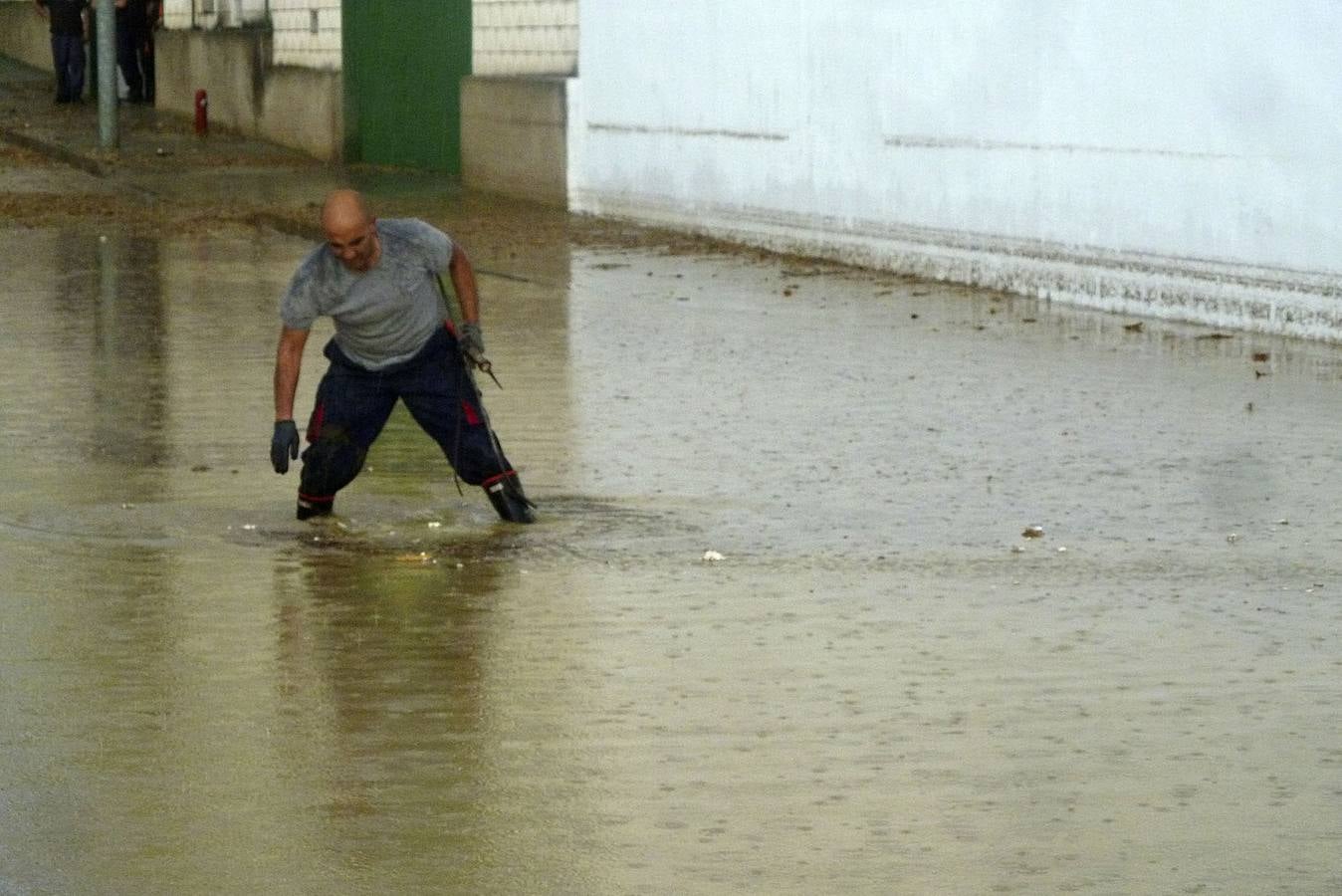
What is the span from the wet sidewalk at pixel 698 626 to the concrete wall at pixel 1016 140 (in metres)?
0.78

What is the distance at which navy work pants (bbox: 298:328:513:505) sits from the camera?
933 centimetres


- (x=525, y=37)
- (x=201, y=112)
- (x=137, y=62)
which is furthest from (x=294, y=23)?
(x=137, y=62)

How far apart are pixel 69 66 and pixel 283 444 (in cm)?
2834

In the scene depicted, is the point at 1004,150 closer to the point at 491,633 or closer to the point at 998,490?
the point at 998,490

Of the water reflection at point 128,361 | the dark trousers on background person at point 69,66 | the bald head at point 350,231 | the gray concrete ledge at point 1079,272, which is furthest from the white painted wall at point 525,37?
the bald head at point 350,231

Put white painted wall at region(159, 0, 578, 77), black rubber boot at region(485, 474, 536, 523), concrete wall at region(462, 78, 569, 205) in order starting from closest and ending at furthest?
black rubber boot at region(485, 474, 536, 523) < concrete wall at region(462, 78, 569, 205) < white painted wall at region(159, 0, 578, 77)

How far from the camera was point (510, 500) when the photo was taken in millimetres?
9312

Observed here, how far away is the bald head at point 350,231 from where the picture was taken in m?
8.92

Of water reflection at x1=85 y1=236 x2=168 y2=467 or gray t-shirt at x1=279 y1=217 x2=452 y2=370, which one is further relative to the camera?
water reflection at x1=85 y1=236 x2=168 y2=467

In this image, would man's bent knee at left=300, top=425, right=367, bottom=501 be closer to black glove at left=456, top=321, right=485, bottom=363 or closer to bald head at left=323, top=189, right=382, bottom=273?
black glove at left=456, top=321, right=485, bottom=363

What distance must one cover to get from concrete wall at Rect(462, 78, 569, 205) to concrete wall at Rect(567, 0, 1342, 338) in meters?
0.95

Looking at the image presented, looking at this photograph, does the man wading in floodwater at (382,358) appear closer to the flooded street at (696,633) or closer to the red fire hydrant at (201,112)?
the flooded street at (696,633)

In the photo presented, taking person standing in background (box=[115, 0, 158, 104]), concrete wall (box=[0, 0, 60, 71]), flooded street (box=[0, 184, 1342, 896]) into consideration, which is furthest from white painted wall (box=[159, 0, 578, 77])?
concrete wall (box=[0, 0, 60, 71])

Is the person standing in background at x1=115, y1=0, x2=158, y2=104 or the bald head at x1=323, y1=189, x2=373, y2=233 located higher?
the bald head at x1=323, y1=189, x2=373, y2=233
